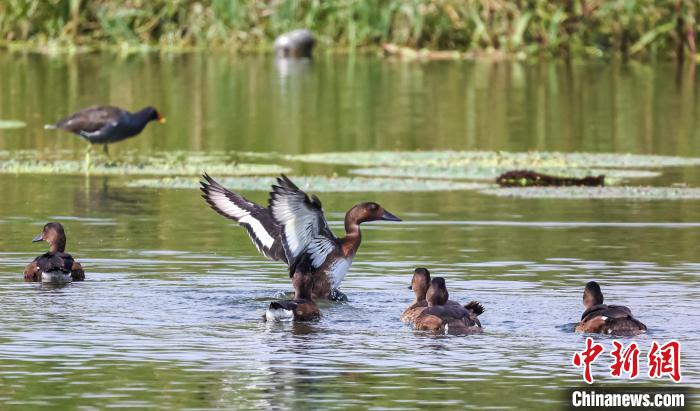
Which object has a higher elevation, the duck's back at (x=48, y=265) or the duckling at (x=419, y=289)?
the duck's back at (x=48, y=265)

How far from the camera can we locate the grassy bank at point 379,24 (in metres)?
46.5

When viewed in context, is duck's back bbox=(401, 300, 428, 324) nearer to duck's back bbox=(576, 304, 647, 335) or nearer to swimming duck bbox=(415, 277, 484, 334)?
swimming duck bbox=(415, 277, 484, 334)

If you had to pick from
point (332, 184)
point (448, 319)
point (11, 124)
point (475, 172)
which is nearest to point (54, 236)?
point (448, 319)

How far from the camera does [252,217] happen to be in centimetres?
1530

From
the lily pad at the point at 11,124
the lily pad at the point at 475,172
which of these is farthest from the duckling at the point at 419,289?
the lily pad at the point at 11,124

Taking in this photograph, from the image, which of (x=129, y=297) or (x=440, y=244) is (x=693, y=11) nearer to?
(x=440, y=244)

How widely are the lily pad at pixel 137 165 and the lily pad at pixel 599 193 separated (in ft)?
11.0

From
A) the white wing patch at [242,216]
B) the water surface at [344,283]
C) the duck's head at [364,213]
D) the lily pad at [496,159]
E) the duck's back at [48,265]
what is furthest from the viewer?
the lily pad at [496,159]

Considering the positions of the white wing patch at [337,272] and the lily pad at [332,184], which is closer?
the white wing patch at [337,272]

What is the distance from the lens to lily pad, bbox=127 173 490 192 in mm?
21688

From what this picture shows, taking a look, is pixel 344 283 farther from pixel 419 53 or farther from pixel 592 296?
pixel 419 53

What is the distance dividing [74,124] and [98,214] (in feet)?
17.5

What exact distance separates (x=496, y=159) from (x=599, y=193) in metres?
3.60

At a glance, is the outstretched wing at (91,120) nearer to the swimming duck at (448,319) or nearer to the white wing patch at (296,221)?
the white wing patch at (296,221)
